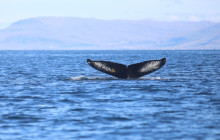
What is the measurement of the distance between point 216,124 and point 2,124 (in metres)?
6.77

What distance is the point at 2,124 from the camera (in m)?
15.5

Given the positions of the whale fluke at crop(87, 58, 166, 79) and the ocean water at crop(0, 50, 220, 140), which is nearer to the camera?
the ocean water at crop(0, 50, 220, 140)

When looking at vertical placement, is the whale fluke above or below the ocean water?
above

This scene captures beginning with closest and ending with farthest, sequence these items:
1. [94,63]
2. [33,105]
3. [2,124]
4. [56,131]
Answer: [56,131]
[2,124]
[33,105]
[94,63]

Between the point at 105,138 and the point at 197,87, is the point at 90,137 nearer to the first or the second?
the point at 105,138

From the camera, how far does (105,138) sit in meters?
13.2

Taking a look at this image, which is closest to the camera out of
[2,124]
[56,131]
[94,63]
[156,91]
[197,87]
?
[56,131]

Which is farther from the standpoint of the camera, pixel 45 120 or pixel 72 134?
pixel 45 120

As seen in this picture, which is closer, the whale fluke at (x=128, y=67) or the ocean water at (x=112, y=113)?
the ocean water at (x=112, y=113)

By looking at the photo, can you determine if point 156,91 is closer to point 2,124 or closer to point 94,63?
point 94,63

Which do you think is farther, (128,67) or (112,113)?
(128,67)

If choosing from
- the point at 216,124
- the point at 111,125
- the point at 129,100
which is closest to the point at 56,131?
the point at 111,125

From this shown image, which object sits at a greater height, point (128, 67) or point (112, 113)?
point (128, 67)

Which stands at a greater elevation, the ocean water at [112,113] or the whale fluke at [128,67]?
the whale fluke at [128,67]
